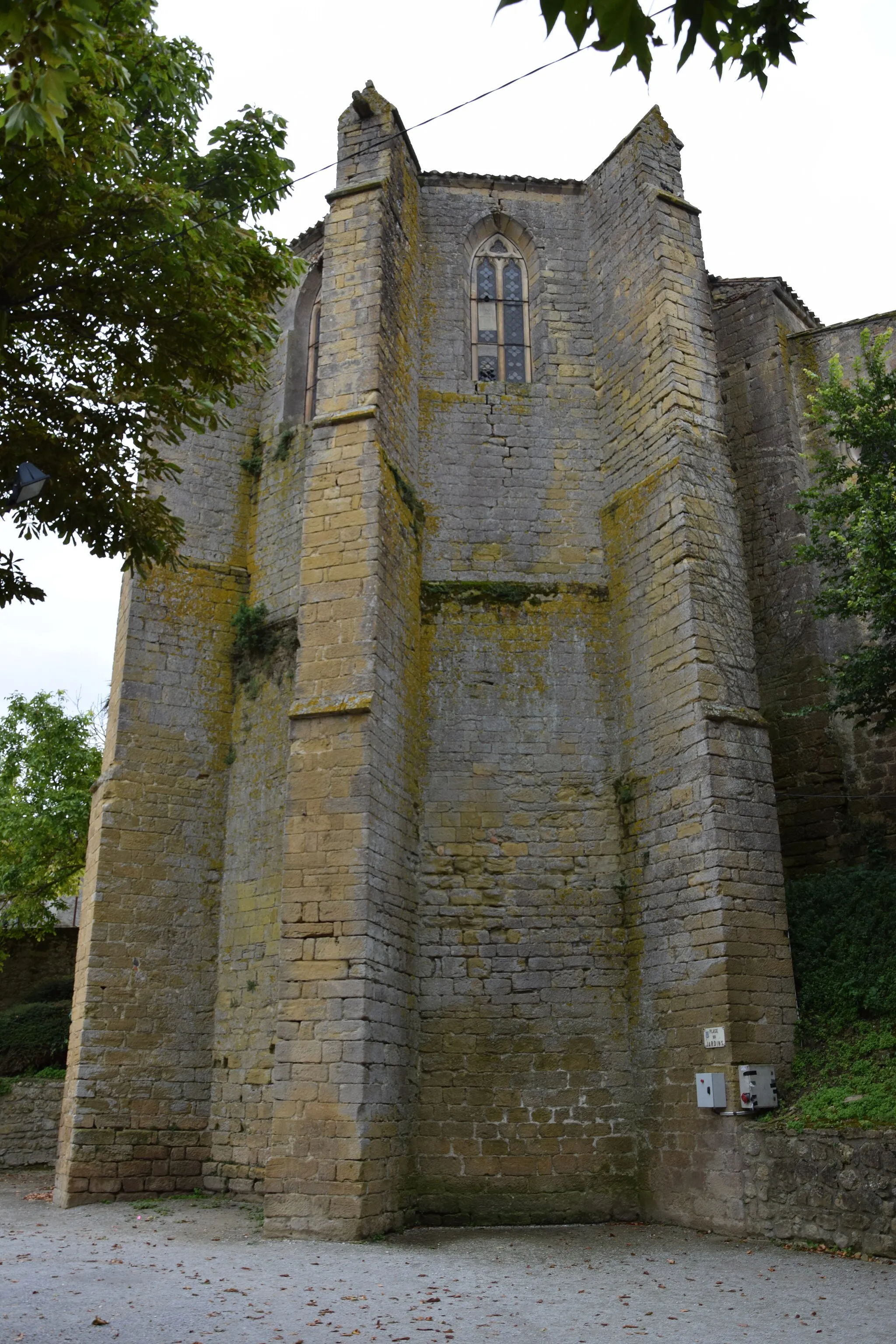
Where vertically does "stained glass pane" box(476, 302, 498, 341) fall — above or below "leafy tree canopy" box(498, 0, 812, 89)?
above

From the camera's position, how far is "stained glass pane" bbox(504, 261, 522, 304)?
14789 mm

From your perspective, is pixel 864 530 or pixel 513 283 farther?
pixel 513 283

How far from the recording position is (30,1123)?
15.3 metres

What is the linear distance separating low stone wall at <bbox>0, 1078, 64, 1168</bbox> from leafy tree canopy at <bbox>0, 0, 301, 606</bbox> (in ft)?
32.5

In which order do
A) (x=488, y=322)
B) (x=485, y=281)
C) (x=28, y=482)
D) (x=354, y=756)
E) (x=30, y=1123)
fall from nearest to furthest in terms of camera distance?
(x=28, y=482)
(x=354, y=756)
(x=488, y=322)
(x=485, y=281)
(x=30, y=1123)

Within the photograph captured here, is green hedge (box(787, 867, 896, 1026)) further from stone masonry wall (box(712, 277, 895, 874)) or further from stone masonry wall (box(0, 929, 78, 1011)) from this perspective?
stone masonry wall (box(0, 929, 78, 1011))

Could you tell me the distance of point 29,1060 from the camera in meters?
16.4

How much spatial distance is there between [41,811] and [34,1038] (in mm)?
5185

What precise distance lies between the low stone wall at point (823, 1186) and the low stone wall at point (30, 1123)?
10240mm

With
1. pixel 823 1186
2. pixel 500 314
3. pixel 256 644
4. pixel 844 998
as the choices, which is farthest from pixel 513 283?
pixel 823 1186

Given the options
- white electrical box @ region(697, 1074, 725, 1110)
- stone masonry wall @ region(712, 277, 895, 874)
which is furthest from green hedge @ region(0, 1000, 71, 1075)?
stone masonry wall @ region(712, 277, 895, 874)

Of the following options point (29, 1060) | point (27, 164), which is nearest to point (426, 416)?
point (27, 164)

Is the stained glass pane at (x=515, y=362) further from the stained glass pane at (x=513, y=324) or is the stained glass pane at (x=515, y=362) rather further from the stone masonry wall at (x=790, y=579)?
the stone masonry wall at (x=790, y=579)

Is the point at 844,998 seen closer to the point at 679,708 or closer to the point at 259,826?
the point at 679,708
